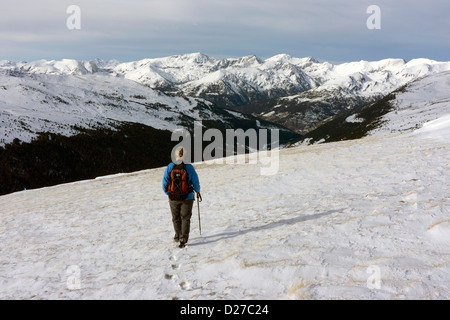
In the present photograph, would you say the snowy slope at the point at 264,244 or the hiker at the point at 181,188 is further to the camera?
the hiker at the point at 181,188

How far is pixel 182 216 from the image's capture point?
336 inches

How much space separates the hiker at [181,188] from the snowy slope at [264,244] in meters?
0.89

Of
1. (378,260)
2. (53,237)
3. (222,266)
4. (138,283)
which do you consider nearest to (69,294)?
(138,283)

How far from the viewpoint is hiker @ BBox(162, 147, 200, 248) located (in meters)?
8.23

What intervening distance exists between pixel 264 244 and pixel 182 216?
8.66ft

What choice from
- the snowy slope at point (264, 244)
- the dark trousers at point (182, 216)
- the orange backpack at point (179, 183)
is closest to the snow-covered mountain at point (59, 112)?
the snowy slope at point (264, 244)

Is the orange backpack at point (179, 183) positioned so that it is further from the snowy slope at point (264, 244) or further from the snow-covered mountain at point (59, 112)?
the snow-covered mountain at point (59, 112)

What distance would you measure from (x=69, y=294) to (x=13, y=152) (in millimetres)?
60499

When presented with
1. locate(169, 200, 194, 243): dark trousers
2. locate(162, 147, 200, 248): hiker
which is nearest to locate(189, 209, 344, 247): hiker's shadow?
locate(169, 200, 194, 243): dark trousers

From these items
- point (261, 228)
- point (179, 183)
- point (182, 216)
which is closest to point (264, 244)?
point (261, 228)

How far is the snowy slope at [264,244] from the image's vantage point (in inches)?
228

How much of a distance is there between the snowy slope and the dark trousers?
0.54 meters

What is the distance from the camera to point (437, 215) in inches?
313

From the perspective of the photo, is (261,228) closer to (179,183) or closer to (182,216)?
(182,216)
